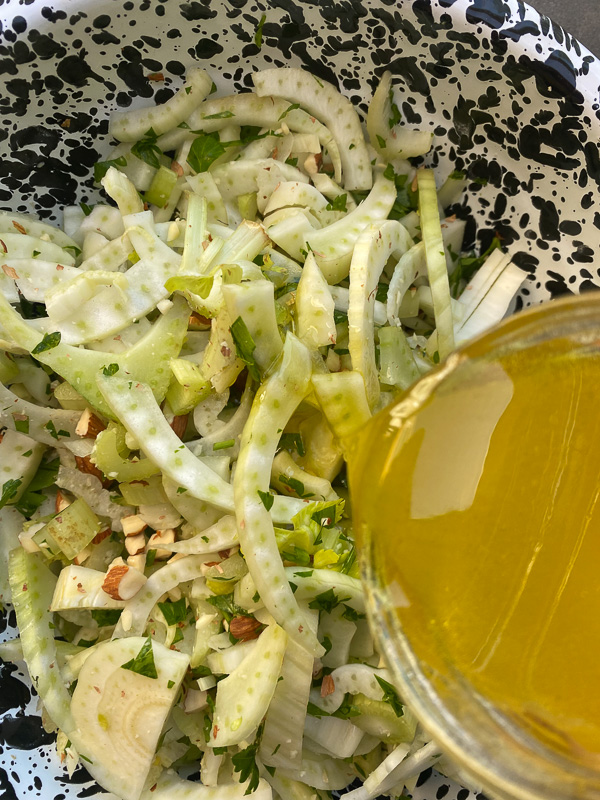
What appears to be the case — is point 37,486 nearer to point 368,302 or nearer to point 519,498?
point 368,302

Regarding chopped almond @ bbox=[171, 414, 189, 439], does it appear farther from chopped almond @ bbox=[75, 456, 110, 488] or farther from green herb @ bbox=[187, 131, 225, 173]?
green herb @ bbox=[187, 131, 225, 173]

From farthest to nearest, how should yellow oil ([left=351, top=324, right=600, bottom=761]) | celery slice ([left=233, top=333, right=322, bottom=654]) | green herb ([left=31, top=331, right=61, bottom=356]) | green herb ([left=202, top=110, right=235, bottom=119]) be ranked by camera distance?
green herb ([left=202, top=110, right=235, bottom=119])
green herb ([left=31, top=331, right=61, bottom=356])
celery slice ([left=233, top=333, right=322, bottom=654])
yellow oil ([left=351, top=324, right=600, bottom=761])

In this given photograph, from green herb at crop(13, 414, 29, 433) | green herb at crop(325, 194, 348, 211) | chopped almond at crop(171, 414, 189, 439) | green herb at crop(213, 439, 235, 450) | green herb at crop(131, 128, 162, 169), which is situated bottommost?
green herb at crop(13, 414, 29, 433)

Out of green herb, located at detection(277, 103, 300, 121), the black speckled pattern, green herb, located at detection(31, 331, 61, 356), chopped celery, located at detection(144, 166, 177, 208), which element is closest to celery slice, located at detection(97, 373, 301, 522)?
green herb, located at detection(31, 331, 61, 356)

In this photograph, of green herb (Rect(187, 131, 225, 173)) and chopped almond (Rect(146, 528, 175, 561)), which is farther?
green herb (Rect(187, 131, 225, 173))

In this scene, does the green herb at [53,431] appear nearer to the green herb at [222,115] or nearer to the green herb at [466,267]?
the green herb at [222,115]
